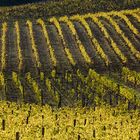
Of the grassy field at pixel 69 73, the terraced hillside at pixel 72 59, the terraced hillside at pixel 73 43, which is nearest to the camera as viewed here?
the grassy field at pixel 69 73

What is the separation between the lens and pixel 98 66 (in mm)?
45375

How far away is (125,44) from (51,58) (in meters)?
9.28

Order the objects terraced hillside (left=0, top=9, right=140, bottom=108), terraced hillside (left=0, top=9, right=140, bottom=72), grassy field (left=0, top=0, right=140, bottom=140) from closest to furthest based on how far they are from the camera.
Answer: grassy field (left=0, top=0, right=140, bottom=140) < terraced hillside (left=0, top=9, right=140, bottom=108) < terraced hillside (left=0, top=9, right=140, bottom=72)

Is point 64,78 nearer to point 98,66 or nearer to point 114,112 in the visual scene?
point 98,66

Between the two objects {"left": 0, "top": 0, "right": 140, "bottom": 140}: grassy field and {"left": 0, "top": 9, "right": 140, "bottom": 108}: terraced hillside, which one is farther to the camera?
{"left": 0, "top": 9, "right": 140, "bottom": 108}: terraced hillside

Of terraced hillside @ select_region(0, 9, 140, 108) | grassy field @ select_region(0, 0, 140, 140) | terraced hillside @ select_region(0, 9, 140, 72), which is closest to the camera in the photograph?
grassy field @ select_region(0, 0, 140, 140)

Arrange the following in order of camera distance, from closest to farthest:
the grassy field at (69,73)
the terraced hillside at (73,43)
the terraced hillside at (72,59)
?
the grassy field at (69,73)
the terraced hillside at (72,59)
the terraced hillside at (73,43)

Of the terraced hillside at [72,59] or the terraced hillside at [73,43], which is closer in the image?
the terraced hillside at [72,59]

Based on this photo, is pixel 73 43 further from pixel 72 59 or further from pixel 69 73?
pixel 69 73

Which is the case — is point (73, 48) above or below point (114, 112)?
above

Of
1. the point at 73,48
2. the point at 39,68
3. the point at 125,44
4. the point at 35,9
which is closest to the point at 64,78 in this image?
the point at 39,68

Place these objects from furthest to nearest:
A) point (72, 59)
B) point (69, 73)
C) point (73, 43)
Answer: point (73, 43), point (72, 59), point (69, 73)

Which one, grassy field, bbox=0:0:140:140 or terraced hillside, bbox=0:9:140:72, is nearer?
grassy field, bbox=0:0:140:140

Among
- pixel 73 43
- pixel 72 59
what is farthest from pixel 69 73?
pixel 73 43
